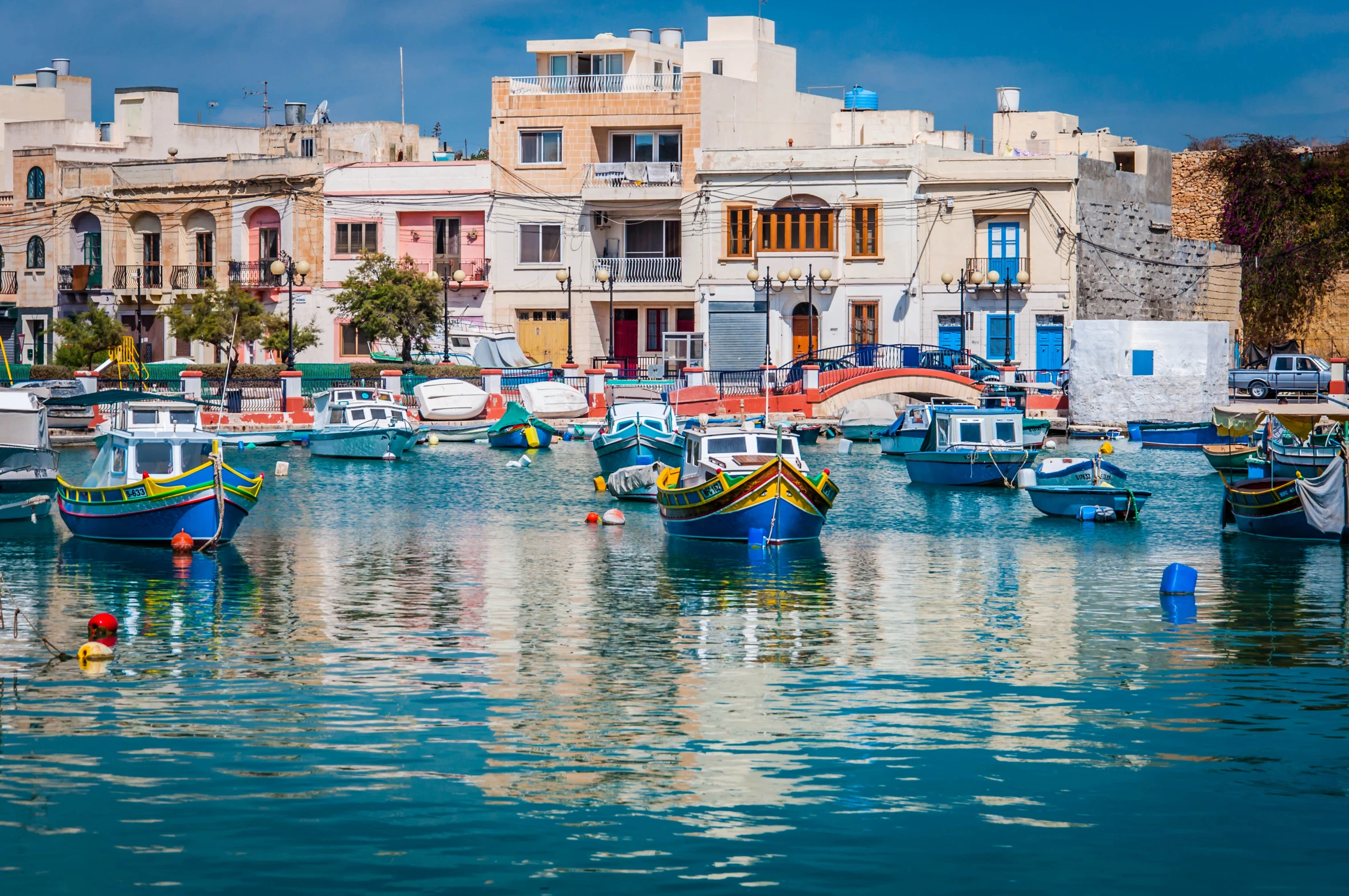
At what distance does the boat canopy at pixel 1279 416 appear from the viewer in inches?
1741

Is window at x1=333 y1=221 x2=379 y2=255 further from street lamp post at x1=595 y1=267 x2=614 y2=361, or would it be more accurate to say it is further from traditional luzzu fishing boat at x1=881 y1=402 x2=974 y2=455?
traditional luzzu fishing boat at x1=881 y1=402 x2=974 y2=455

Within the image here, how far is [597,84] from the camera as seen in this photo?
73.1m

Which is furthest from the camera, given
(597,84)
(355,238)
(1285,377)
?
(355,238)

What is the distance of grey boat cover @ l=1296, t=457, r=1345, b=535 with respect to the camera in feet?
105

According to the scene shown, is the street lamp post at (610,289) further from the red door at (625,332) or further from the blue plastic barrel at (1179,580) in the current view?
the blue plastic barrel at (1179,580)

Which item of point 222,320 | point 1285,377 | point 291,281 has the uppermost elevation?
point 291,281

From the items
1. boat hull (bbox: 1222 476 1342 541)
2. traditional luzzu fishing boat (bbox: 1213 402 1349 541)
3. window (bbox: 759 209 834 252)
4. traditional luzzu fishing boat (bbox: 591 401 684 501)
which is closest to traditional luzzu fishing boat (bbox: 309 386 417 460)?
traditional luzzu fishing boat (bbox: 591 401 684 501)

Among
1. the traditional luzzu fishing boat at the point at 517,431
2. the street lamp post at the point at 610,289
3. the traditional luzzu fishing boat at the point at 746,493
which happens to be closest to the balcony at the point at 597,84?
the street lamp post at the point at 610,289

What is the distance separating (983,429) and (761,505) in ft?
51.3

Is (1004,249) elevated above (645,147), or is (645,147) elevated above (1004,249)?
(645,147)

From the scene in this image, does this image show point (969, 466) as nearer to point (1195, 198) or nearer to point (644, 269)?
point (644, 269)

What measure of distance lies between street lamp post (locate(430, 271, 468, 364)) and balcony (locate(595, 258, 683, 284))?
6.10 m

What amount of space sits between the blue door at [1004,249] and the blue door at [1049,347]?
167cm

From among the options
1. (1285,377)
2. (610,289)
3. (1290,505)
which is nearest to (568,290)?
(610,289)
